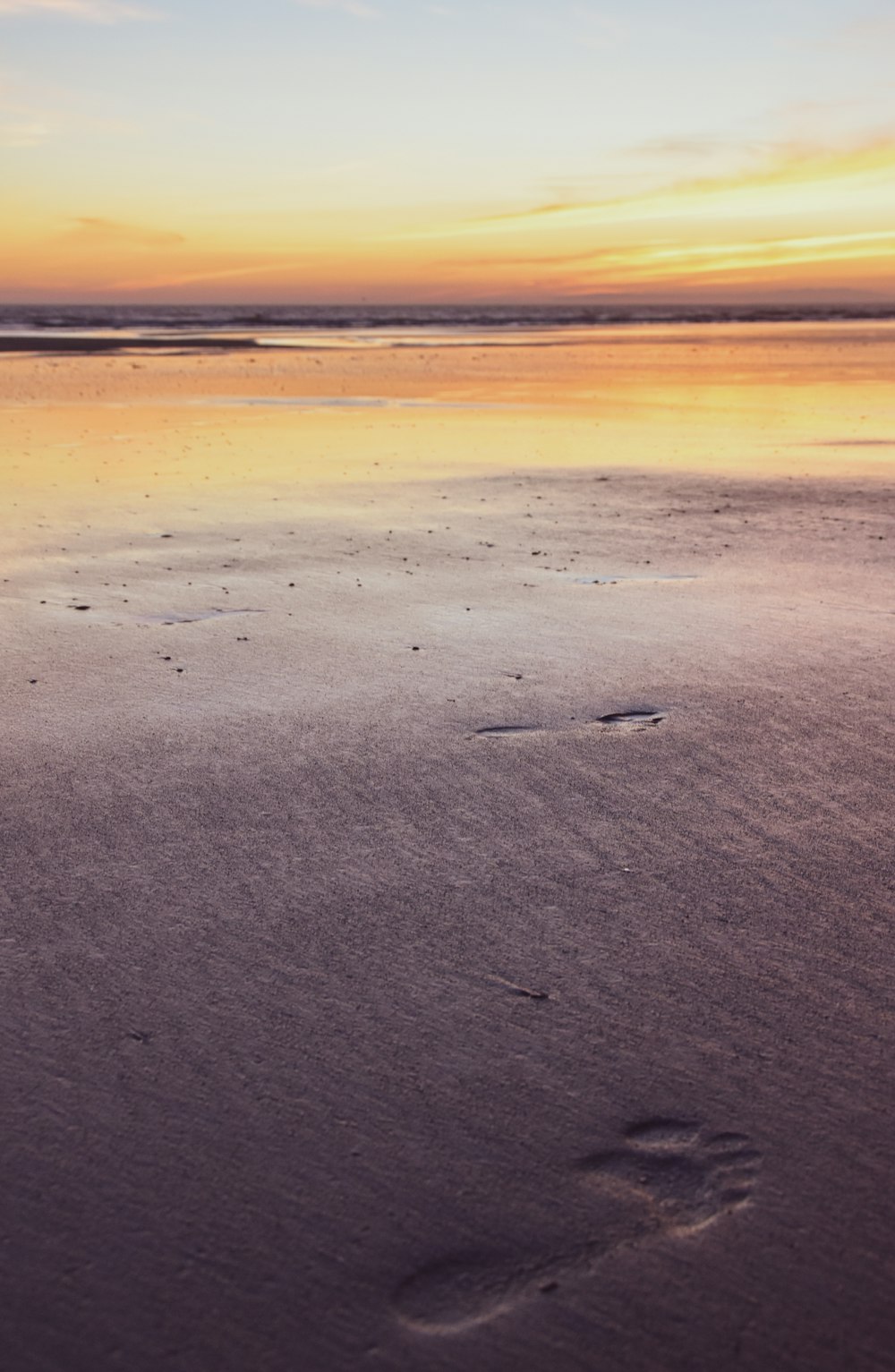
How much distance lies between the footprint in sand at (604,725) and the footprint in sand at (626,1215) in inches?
81.1

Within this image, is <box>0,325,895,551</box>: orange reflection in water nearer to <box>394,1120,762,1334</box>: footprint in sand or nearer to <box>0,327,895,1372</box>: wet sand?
<box>0,327,895,1372</box>: wet sand

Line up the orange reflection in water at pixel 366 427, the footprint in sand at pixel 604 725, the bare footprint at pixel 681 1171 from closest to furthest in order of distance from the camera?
1. the bare footprint at pixel 681 1171
2. the footprint in sand at pixel 604 725
3. the orange reflection in water at pixel 366 427

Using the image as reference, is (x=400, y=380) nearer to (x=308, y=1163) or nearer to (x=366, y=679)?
(x=366, y=679)

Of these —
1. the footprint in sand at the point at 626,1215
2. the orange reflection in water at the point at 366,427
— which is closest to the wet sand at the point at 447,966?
the footprint in sand at the point at 626,1215

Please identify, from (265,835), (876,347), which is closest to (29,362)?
(876,347)

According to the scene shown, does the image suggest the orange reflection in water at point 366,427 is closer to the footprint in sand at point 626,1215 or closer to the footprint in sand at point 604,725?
the footprint in sand at point 604,725

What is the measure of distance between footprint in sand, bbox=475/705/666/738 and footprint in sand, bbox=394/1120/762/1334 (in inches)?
81.1

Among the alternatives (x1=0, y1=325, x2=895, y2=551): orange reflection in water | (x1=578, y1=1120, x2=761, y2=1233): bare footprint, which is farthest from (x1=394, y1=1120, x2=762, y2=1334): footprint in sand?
(x1=0, y1=325, x2=895, y2=551): orange reflection in water

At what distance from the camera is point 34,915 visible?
2.91 meters

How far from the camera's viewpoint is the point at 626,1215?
1.96 metres

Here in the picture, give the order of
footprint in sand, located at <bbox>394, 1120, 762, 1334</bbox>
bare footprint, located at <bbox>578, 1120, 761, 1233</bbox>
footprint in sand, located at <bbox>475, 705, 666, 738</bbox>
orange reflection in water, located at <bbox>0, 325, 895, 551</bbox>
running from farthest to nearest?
orange reflection in water, located at <bbox>0, 325, 895, 551</bbox> → footprint in sand, located at <bbox>475, 705, 666, 738</bbox> → bare footprint, located at <bbox>578, 1120, 761, 1233</bbox> → footprint in sand, located at <bbox>394, 1120, 762, 1334</bbox>

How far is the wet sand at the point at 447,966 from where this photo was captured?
71.7 inches

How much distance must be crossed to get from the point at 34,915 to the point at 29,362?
2560 centimetres

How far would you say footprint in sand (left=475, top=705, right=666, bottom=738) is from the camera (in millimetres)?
4129
